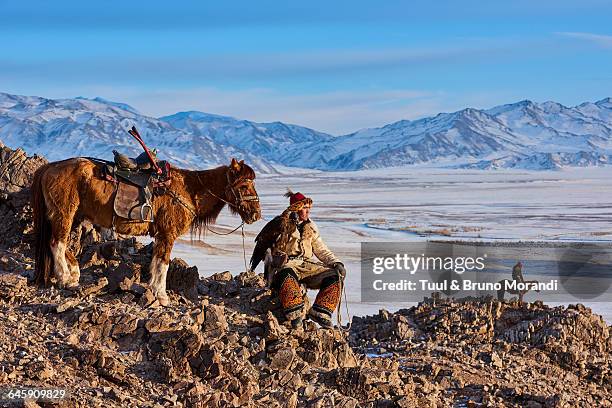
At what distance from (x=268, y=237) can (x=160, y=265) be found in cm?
98

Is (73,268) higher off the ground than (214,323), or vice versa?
(73,268)

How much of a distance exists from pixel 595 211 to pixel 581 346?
32.3 meters

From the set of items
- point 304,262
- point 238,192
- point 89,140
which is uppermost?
point 89,140

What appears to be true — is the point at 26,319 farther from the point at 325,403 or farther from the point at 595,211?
the point at 595,211

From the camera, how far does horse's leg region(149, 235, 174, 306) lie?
308 inches

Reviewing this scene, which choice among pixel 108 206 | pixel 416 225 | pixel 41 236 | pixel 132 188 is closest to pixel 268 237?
pixel 132 188

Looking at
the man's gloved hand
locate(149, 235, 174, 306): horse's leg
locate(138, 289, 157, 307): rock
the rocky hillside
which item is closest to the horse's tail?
the rocky hillside

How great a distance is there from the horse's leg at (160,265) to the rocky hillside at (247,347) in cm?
18

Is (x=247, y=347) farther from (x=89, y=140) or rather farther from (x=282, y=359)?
(x=89, y=140)

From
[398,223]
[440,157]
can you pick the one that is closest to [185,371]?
[398,223]

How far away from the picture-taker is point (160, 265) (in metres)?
7.88

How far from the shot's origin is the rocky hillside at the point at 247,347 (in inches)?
230

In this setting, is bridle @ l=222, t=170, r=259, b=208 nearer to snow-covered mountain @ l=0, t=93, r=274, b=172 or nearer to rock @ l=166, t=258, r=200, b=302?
rock @ l=166, t=258, r=200, b=302

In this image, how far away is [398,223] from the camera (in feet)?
107
